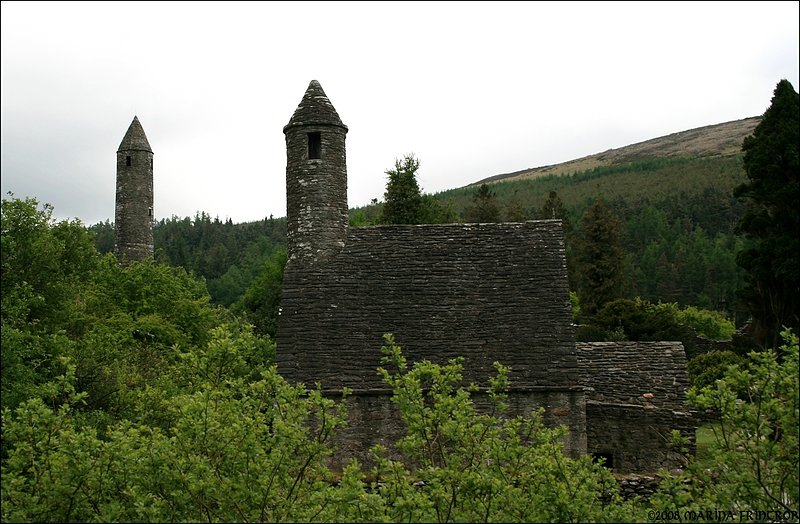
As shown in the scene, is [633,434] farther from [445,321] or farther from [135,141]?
[135,141]

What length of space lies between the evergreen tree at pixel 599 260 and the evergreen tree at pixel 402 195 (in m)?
16.7

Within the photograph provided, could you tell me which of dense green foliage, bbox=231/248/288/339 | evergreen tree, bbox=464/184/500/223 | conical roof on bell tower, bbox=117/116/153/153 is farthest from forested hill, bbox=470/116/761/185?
conical roof on bell tower, bbox=117/116/153/153

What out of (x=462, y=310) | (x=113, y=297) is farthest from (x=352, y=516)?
(x=113, y=297)

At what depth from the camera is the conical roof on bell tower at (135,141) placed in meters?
43.2

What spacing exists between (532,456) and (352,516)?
8.26ft

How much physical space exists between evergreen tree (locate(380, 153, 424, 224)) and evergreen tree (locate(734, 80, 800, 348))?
16425 millimetres

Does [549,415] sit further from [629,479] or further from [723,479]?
[723,479]

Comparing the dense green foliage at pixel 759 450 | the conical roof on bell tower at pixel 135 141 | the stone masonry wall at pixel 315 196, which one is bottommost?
the dense green foliage at pixel 759 450

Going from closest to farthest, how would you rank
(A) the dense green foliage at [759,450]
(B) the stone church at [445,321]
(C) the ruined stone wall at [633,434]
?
(A) the dense green foliage at [759,450] < (B) the stone church at [445,321] < (C) the ruined stone wall at [633,434]

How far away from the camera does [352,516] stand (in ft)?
28.7

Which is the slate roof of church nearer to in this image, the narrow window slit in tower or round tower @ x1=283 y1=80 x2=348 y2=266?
round tower @ x1=283 y1=80 x2=348 y2=266

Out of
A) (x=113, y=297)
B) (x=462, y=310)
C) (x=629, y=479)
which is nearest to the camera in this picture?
(x=629, y=479)

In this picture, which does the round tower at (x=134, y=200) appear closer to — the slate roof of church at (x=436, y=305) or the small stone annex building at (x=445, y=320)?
the small stone annex building at (x=445, y=320)

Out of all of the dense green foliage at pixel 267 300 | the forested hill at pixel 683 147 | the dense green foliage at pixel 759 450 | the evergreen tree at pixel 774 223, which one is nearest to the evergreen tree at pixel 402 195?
the dense green foliage at pixel 267 300
